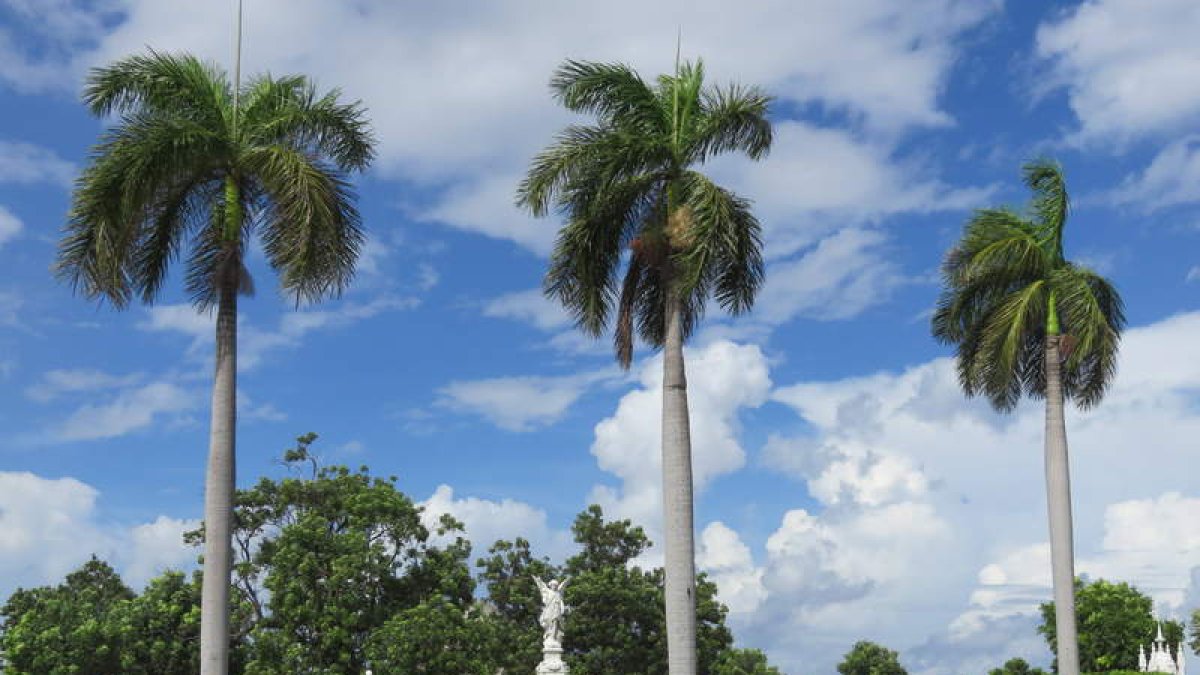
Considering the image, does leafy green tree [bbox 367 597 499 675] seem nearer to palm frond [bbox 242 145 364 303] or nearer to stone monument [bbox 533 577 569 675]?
stone monument [bbox 533 577 569 675]

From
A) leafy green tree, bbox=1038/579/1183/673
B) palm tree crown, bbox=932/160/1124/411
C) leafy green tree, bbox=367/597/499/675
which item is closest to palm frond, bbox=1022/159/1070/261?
palm tree crown, bbox=932/160/1124/411

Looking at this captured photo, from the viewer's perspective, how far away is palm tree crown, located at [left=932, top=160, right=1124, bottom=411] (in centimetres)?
2759

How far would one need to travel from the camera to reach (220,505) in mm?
19000

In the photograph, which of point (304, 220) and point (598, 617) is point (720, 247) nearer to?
point (304, 220)

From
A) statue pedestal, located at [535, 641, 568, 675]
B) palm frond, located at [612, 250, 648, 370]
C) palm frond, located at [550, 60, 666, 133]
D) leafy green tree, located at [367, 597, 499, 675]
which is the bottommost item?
statue pedestal, located at [535, 641, 568, 675]

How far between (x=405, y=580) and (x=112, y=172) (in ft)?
83.6

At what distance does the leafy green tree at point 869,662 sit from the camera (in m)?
75.8

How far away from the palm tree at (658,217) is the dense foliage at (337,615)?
19.9 meters

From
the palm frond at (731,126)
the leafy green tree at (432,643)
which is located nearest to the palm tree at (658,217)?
the palm frond at (731,126)

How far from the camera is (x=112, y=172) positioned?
63.8 feet

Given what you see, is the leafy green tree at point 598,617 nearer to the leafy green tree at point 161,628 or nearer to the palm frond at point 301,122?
the leafy green tree at point 161,628

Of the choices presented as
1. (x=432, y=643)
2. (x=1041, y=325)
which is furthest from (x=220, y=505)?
(x=432, y=643)

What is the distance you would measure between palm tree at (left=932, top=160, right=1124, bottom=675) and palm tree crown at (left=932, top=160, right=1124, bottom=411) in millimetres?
21

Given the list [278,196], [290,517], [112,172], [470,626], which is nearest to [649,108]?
[278,196]
